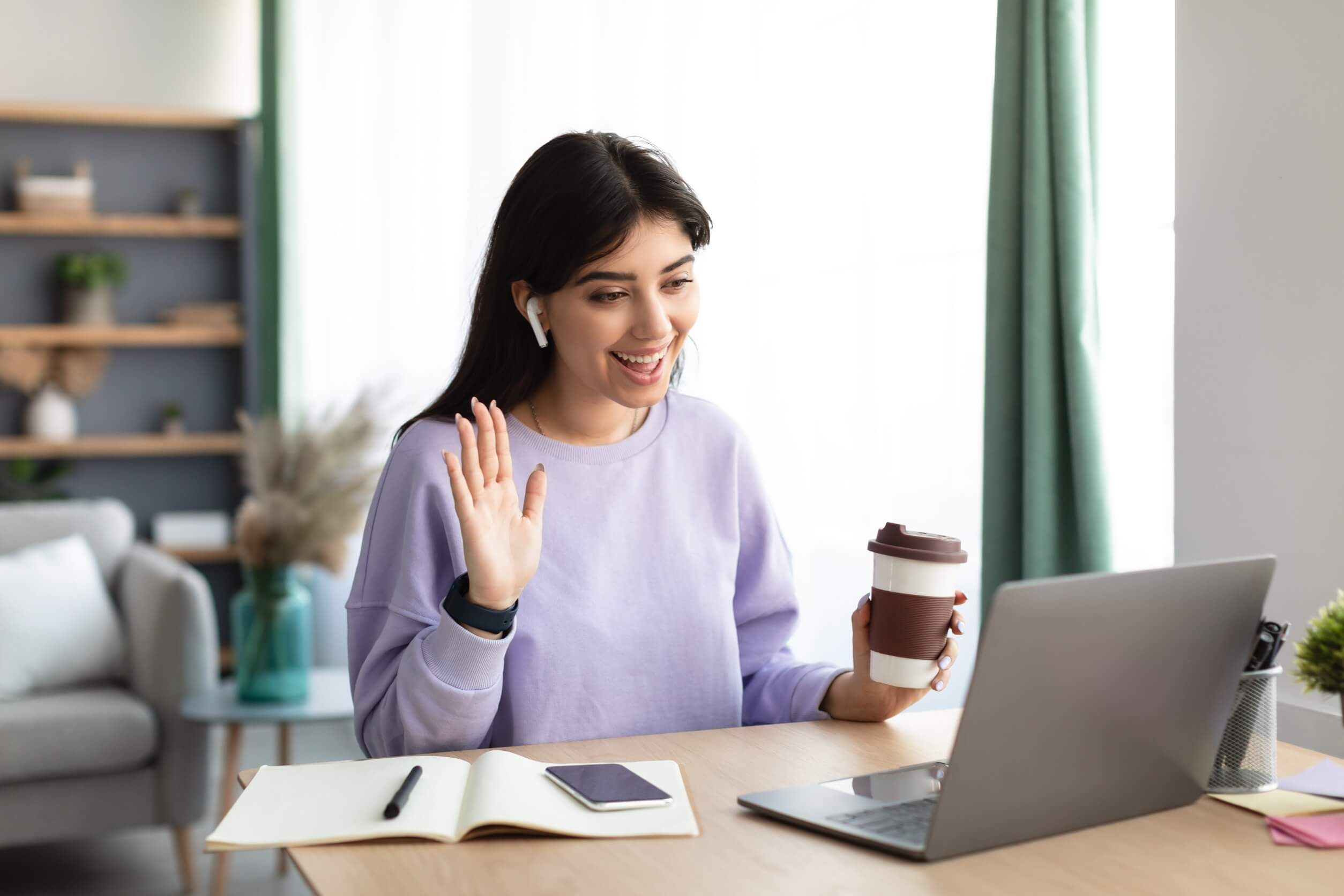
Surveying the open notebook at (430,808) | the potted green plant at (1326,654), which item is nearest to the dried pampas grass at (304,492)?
the open notebook at (430,808)

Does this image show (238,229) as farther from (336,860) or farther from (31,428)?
(336,860)

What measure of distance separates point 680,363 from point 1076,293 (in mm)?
553

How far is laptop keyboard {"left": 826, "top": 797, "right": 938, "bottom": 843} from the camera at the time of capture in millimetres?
891

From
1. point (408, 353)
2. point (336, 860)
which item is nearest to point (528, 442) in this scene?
point (336, 860)

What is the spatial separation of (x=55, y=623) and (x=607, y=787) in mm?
2496

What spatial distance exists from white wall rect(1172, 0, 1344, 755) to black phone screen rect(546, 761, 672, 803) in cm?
88

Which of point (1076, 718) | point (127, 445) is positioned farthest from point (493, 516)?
point (127, 445)

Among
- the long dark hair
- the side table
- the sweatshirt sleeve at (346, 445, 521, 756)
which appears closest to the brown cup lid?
the sweatshirt sleeve at (346, 445, 521, 756)

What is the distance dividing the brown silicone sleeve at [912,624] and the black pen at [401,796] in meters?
0.42

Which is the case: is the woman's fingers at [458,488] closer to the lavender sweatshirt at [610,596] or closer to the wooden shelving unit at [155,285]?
the lavender sweatshirt at [610,596]

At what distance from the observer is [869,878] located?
0.83 meters

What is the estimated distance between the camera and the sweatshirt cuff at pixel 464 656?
1.18 m

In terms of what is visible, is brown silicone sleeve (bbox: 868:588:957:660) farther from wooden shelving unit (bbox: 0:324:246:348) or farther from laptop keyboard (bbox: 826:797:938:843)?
wooden shelving unit (bbox: 0:324:246:348)

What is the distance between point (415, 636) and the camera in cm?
131
